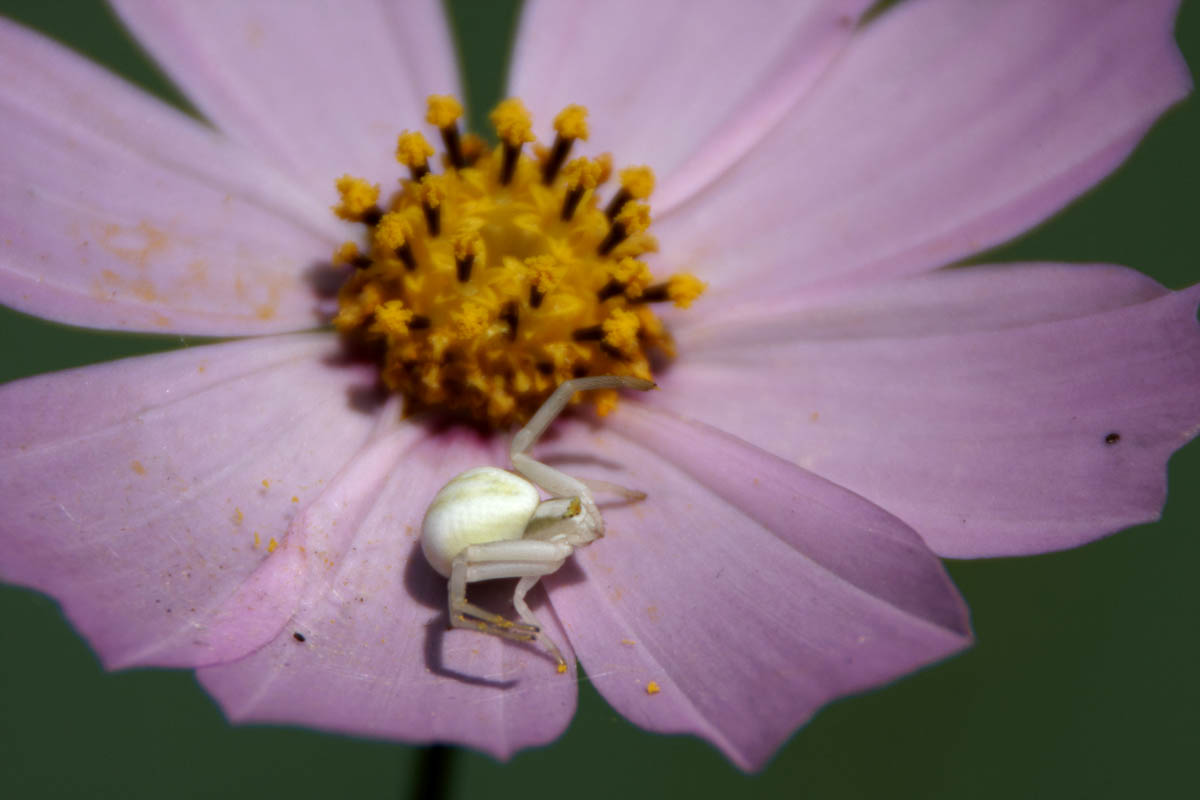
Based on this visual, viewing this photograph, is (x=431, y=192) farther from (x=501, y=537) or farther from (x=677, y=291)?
(x=501, y=537)

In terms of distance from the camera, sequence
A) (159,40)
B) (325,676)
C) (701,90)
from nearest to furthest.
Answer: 1. (325,676)
2. (159,40)
3. (701,90)

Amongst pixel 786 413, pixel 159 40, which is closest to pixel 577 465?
pixel 786 413

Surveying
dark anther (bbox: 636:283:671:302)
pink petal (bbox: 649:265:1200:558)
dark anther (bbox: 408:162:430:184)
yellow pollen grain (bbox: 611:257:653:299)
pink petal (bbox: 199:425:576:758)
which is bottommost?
pink petal (bbox: 199:425:576:758)

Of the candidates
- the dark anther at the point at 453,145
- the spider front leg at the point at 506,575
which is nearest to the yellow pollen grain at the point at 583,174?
the dark anther at the point at 453,145

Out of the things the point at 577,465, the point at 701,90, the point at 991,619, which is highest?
the point at 701,90

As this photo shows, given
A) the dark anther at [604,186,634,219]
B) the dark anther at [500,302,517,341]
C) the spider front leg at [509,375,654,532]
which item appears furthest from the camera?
the dark anther at [604,186,634,219]

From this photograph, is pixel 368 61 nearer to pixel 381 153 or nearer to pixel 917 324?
pixel 381 153

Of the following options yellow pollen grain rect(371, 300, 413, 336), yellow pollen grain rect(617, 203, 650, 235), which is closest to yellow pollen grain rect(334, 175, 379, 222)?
yellow pollen grain rect(371, 300, 413, 336)

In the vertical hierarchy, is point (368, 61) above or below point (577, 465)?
above

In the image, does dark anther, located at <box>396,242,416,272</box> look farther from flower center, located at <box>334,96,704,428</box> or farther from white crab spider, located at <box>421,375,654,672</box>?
white crab spider, located at <box>421,375,654,672</box>
